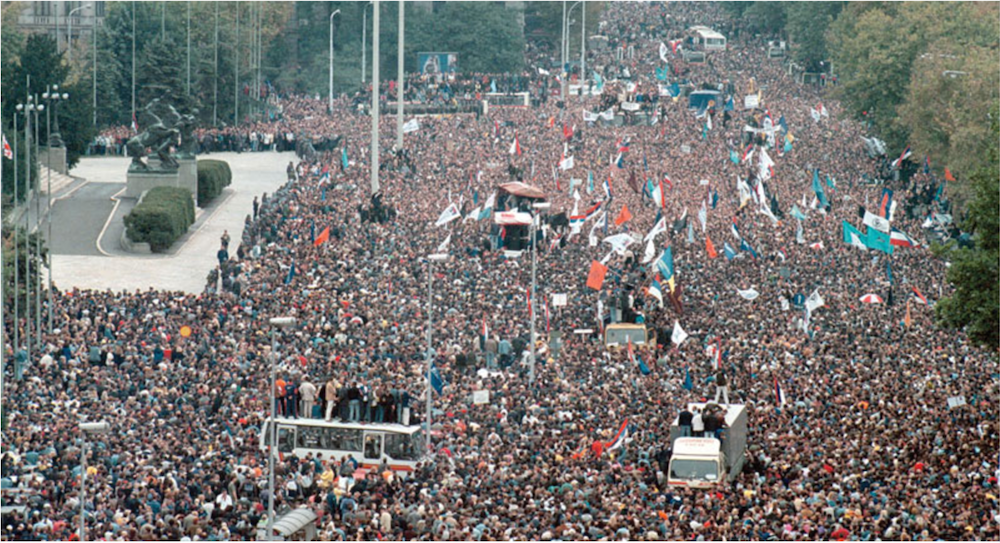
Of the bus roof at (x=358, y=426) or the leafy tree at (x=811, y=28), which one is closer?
the bus roof at (x=358, y=426)

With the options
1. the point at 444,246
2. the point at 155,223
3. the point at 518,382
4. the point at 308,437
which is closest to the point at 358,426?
the point at 308,437

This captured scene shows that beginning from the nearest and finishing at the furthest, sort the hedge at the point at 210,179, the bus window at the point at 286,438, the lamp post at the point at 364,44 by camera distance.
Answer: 1. the bus window at the point at 286,438
2. the hedge at the point at 210,179
3. the lamp post at the point at 364,44

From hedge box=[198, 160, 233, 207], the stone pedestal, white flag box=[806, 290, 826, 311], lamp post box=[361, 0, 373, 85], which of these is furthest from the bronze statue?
lamp post box=[361, 0, 373, 85]

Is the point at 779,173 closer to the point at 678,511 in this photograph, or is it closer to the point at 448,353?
the point at 448,353

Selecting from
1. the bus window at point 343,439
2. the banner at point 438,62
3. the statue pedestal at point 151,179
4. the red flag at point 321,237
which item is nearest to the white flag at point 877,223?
the red flag at point 321,237

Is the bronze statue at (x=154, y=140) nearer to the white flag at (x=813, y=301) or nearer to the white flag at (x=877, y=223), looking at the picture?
the white flag at (x=877, y=223)

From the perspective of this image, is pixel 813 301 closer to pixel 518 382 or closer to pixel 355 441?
pixel 518 382
